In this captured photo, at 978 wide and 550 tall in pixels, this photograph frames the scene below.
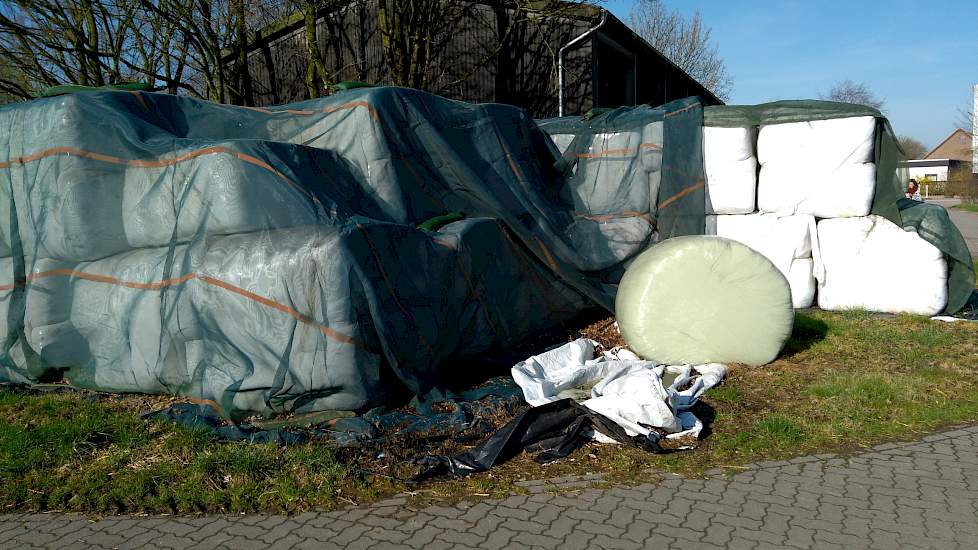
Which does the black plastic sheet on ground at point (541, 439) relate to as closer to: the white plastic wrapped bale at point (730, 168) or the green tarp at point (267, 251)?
the green tarp at point (267, 251)

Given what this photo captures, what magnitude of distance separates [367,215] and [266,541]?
2.72m

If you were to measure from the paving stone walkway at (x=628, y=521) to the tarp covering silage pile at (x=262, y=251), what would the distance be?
1295 mm

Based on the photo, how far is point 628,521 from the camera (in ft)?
10.8

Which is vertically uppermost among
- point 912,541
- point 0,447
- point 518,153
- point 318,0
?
point 318,0

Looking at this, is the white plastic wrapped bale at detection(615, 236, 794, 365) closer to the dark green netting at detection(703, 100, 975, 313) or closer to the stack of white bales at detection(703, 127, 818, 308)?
the stack of white bales at detection(703, 127, 818, 308)

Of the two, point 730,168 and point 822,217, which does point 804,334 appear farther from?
point 730,168

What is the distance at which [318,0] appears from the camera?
39.2 ft

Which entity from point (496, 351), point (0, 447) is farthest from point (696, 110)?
point (0, 447)

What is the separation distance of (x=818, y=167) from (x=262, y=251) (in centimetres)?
566

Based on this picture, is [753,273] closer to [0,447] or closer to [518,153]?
[518,153]

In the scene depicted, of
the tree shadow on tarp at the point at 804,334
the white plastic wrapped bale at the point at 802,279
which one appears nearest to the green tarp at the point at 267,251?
the tree shadow on tarp at the point at 804,334

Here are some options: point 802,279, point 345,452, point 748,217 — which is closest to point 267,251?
point 345,452

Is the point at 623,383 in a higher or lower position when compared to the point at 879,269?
lower

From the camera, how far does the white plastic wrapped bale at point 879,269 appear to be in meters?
6.98
